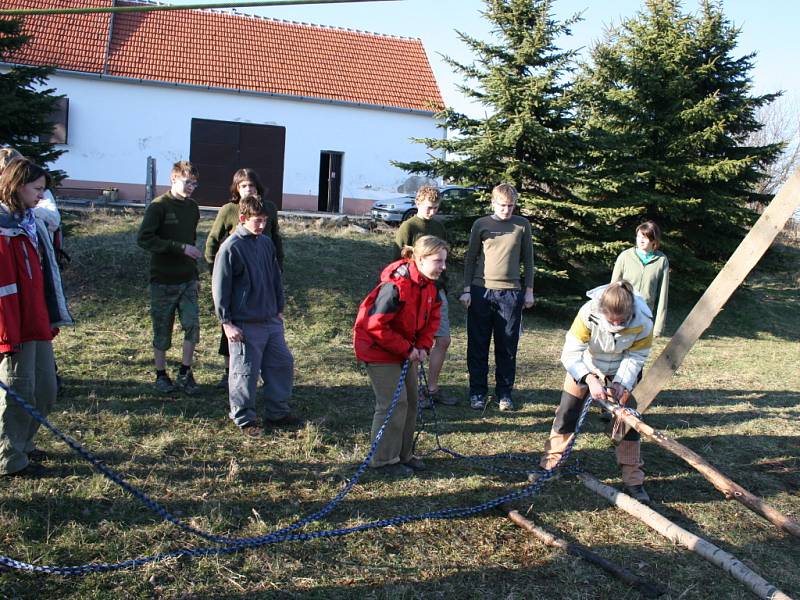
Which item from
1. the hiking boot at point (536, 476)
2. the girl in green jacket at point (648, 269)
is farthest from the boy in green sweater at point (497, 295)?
the hiking boot at point (536, 476)

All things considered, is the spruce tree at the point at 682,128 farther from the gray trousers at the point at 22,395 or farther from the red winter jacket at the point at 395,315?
the gray trousers at the point at 22,395

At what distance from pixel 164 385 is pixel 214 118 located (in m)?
17.0

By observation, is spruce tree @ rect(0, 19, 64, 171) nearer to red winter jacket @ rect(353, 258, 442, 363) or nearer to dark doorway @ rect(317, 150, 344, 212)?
red winter jacket @ rect(353, 258, 442, 363)

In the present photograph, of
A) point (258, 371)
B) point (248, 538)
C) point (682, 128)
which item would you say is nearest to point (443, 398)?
point (258, 371)

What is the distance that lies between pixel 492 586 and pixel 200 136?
20.3 meters

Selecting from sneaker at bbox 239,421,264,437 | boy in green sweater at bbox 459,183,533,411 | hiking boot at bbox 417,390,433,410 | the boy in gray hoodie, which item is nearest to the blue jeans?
boy in green sweater at bbox 459,183,533,411

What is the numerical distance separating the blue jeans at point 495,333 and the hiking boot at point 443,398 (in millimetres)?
191

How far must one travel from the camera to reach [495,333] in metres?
6.43

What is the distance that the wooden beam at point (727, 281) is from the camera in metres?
4.74

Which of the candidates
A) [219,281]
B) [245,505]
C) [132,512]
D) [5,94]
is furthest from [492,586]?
[5,94]

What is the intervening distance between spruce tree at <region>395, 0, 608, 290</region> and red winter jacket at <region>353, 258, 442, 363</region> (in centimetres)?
809

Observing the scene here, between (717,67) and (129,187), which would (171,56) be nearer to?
(129,187)

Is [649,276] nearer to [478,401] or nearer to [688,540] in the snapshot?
[478,401]

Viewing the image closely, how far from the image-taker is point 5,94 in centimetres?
973
